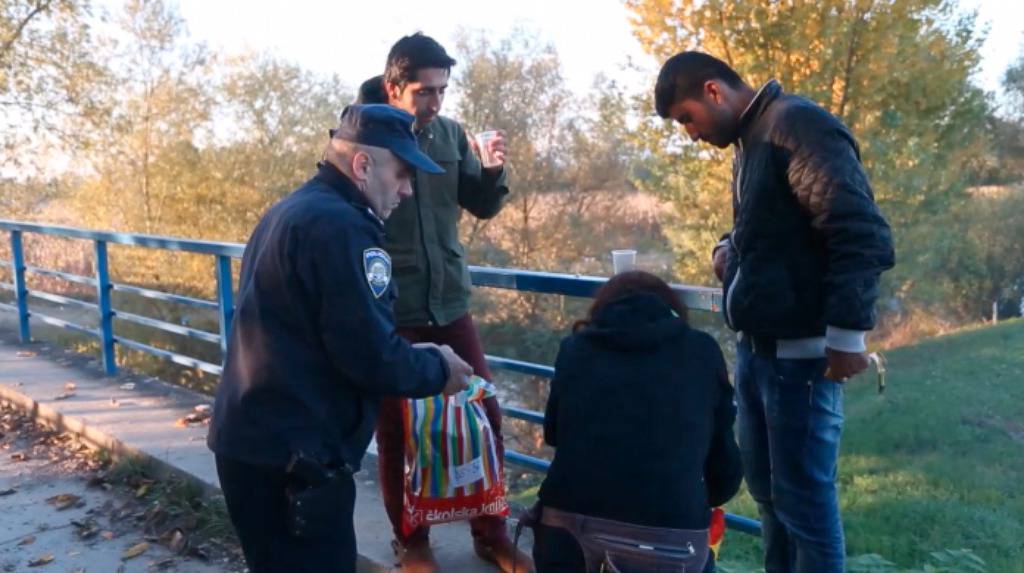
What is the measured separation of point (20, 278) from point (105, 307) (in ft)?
4.84

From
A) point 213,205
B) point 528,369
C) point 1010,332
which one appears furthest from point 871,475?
point 213,205

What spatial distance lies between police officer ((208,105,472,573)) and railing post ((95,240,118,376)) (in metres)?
4.78

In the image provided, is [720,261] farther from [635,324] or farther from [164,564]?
[164,564]

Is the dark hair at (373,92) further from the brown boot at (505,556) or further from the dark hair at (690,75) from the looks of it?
the brown boot at (505,556)

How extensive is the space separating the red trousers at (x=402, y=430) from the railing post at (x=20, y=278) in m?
5.60

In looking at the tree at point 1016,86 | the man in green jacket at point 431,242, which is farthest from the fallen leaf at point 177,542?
the tree at point 1016,86

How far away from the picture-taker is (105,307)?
678 cm

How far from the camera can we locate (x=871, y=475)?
8523 mm

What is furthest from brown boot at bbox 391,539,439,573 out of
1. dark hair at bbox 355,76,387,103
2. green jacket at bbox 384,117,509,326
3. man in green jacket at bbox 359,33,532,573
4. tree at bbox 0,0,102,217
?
tree at bbox 0,0,102,217

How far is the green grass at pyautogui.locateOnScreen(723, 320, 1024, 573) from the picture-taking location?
5.66m

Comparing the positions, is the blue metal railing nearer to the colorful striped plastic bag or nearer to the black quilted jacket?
the black quilted jacket

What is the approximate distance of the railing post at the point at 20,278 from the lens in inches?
303

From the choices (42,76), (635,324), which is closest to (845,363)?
(635,324)

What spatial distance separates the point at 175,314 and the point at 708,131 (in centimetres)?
1792
